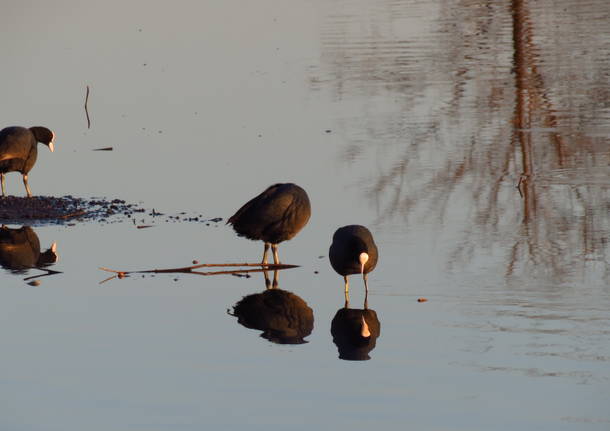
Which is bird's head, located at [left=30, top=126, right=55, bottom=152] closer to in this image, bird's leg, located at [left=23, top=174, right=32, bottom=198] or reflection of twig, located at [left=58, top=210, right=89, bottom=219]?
bird's leg, located at [left=23, top=174, right=32, bottom=198]

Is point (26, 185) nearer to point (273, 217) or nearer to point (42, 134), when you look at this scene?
point (42, 134)

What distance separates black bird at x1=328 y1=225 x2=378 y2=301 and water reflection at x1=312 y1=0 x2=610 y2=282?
127 centimetres

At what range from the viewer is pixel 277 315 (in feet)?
38.3

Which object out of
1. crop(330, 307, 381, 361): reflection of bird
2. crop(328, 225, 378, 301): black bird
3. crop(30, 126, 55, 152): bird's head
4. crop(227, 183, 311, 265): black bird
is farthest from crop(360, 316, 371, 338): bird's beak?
crop(30, 126, 55, 152): bird's head

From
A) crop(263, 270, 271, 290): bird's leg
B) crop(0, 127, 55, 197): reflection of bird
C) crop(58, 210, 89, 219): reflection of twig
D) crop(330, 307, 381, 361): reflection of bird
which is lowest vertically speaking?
crop(330, 307, 381, 361): reflection of bird

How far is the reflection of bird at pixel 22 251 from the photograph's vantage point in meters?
13.9

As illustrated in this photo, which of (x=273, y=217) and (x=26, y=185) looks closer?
(x=273, y=217)

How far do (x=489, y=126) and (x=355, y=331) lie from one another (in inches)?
413

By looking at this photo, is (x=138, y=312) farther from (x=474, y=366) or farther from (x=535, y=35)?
(x=535, y=35)

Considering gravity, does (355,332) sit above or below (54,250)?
below

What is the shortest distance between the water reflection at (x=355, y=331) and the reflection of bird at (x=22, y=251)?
13.0ft

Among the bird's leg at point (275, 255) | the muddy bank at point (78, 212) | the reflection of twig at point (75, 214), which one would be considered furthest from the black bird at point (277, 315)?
the reflection of twig at point (75, 214)

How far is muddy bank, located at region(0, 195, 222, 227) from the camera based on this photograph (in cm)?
1563

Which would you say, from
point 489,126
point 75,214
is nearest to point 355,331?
point 75,214
